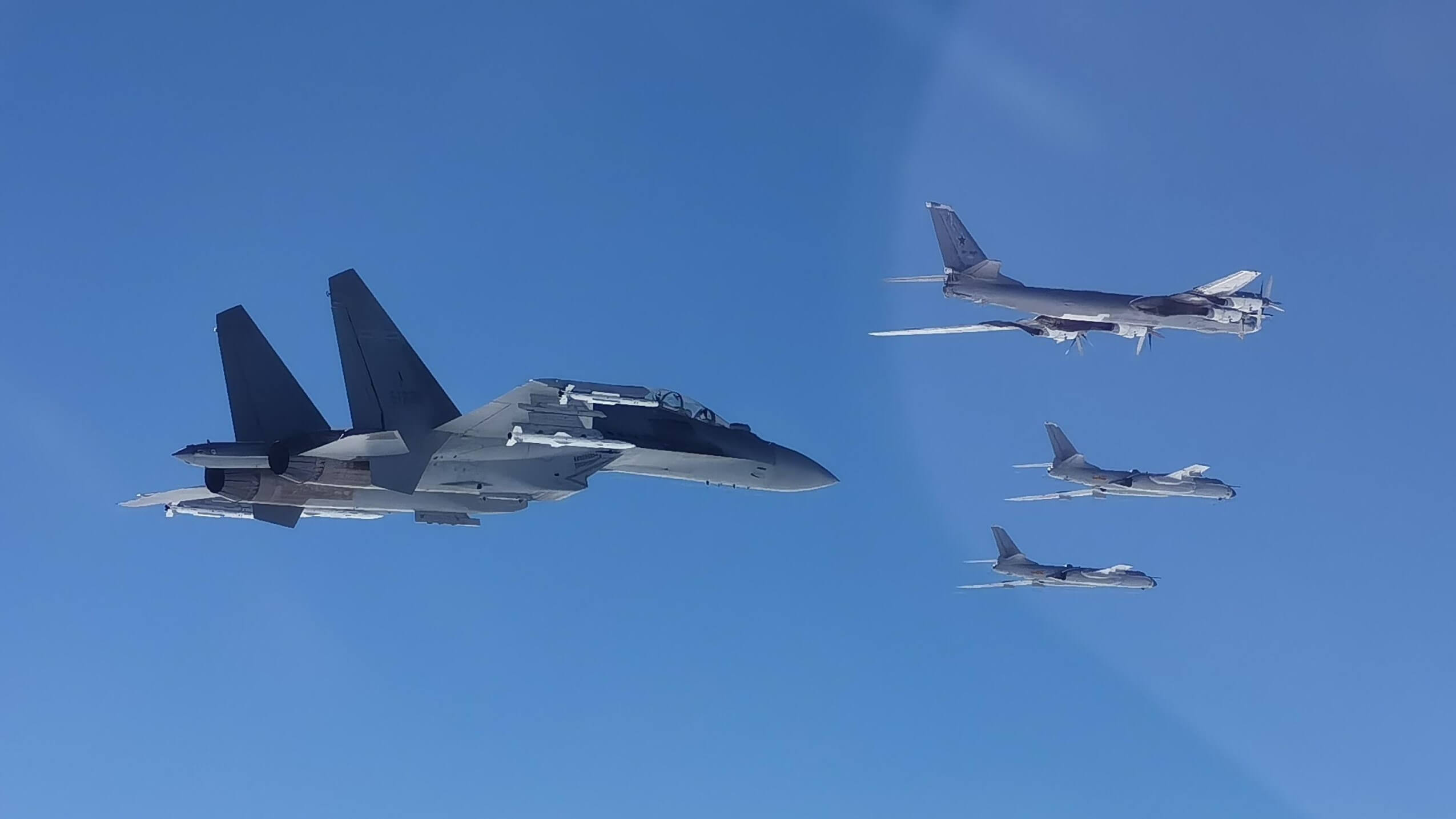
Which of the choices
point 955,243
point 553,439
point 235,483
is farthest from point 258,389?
point 955,243

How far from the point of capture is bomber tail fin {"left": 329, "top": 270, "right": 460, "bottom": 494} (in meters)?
33.2

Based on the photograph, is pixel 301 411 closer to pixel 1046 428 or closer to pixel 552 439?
pixel 552 439

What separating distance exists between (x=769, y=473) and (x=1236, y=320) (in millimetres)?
20430

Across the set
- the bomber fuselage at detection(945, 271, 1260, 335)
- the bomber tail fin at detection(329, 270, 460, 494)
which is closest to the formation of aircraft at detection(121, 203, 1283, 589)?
the bomber tail fin at detection(329, 270, 460, 494)

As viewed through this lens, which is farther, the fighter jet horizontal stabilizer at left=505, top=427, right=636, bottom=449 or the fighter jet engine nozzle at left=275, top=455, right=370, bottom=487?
the fighter jet engine nozzle at left=275, top=455, right=370, bottom=487

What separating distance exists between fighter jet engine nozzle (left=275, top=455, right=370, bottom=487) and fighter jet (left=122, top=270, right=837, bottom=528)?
35 millimetres

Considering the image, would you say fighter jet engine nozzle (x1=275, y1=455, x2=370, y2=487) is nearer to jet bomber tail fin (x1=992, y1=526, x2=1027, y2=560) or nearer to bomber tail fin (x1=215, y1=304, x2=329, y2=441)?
bomber tail fin (x1=215, y1=304, x2=329, y2=441)

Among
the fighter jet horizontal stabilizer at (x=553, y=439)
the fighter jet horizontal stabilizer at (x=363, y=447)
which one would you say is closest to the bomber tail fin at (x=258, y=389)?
the fighter jet horizontal stabilizer at (x=363, y=447)

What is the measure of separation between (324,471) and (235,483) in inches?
95.1

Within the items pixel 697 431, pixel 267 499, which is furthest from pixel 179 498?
pixel 697 431

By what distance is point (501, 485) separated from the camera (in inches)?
1378

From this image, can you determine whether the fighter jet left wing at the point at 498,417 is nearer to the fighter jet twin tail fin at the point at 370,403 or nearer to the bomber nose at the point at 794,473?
the fighter jet twin tail fin at the point at 370,403

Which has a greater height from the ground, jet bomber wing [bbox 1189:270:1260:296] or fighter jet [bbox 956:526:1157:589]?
jet bomber wing [bbox 1189:270:1260:296]

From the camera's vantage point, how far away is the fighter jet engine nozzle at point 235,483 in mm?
33125
